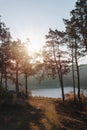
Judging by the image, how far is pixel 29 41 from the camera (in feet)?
168

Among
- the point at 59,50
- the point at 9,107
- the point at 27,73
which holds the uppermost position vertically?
the point at 59,50

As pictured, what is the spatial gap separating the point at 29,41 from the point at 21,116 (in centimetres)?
3342

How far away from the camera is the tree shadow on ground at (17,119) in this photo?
1595cm

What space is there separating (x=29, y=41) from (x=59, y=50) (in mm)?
9672

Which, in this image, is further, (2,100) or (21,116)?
(2,100)

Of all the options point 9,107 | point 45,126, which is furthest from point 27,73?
point 45,126

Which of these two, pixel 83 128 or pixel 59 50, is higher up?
pixel 59 50

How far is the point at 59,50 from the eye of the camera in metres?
43.4

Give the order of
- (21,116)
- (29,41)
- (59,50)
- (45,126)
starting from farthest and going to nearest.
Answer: (29,41) < (59,50) < (21,116) < (45,126)

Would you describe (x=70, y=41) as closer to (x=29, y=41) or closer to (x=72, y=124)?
(x=29, y=41)

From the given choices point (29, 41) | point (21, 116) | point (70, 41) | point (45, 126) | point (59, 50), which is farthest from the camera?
point (29, 41)

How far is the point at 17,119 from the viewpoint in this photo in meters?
17.8

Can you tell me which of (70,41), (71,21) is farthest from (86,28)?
(70,41)

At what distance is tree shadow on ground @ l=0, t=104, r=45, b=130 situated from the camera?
15952 millimetres
